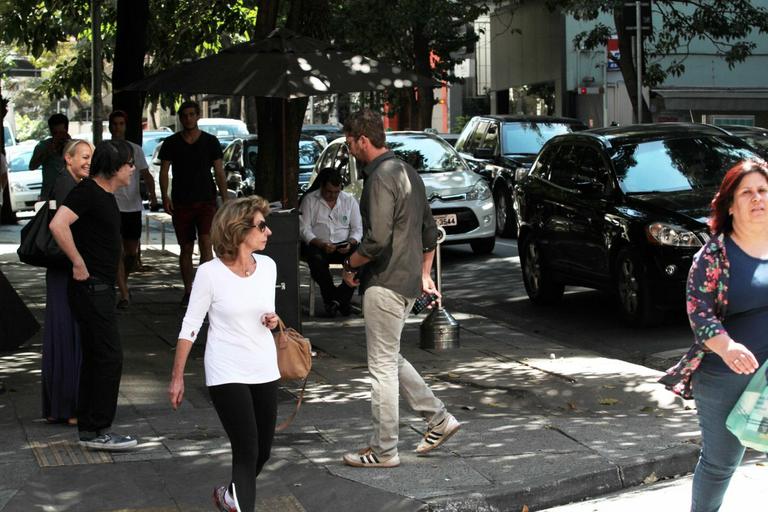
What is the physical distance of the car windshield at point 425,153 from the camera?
18281mm

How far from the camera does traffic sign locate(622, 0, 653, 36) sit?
2294 cm

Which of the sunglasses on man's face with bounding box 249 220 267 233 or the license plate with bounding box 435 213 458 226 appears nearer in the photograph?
the sunglasses on man's face with bounding box 249 220 267 233

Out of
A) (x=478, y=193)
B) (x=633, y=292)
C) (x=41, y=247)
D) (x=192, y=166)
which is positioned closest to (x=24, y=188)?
(x=478, y=193)

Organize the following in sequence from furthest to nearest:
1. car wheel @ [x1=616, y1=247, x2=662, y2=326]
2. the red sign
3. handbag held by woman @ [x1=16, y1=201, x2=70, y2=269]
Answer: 1. the red sign
2. car wheel @ [x1=616, y1=247, x2=662, y2=326]
3. handbag held by woman @ [x1=16, y1=201, x2=70, y2=269]

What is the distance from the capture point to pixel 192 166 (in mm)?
12445

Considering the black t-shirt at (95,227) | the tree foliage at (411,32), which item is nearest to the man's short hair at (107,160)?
the black t-shirt at (95,227)

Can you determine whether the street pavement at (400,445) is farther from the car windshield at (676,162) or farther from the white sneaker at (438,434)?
the car windshield at (676,162)

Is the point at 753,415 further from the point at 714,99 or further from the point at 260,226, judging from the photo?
the point at 714,99

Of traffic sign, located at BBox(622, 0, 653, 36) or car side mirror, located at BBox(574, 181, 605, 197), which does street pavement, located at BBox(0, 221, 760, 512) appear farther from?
traffic sign, located at BBox(622, 0, 653, 36)

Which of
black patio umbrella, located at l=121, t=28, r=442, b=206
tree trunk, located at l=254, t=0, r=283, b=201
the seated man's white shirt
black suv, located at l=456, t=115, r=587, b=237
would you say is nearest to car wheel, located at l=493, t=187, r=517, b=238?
black suv, located at l=456, t=115, r=587, b=237

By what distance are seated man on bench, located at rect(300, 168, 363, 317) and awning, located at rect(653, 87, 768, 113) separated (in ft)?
76.6

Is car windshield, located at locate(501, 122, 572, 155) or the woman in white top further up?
car windshield, located at locate(501, 122, 572, 155)

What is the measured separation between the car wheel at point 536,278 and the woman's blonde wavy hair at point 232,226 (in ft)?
25.6

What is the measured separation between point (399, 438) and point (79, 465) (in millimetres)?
1835
